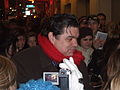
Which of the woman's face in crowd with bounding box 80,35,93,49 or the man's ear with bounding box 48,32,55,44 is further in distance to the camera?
the woman's face in crowd with bounding box 80,35,93,49

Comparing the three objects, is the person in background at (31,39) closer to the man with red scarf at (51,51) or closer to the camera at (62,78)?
the man with red scarf at (51,51)

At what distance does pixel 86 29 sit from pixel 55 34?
2296 millimetres

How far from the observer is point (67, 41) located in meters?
2.76

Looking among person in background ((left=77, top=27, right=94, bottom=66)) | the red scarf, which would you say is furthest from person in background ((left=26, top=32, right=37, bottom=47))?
the red scarf

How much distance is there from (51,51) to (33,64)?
18cm

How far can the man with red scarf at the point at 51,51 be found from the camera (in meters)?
2.71

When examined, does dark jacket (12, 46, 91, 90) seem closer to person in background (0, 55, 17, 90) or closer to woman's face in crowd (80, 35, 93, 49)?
person in background (0, 55, 17, 90)

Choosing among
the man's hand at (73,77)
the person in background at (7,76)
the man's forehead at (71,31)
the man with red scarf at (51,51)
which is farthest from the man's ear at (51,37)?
the person in background at (7,76)

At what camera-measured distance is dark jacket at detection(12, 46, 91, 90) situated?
2688 mm

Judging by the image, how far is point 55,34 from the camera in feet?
9.18

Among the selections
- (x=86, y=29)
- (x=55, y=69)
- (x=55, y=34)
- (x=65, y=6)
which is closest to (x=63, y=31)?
(x=55, y=34)

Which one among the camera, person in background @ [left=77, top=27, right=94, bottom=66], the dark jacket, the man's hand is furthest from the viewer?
person in background @ [left=77, top=27, right=94, bottom=66]

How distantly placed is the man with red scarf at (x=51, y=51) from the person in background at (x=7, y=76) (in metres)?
0.94

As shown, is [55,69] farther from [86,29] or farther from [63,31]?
[86,29]
